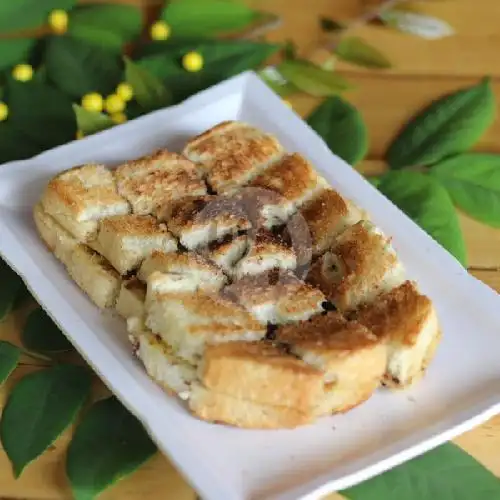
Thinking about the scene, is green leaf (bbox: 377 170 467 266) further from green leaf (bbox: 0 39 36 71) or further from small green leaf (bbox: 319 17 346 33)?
green leaf (bbox: 0 39 36 71)

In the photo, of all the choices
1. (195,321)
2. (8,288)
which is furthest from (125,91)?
(195,321)

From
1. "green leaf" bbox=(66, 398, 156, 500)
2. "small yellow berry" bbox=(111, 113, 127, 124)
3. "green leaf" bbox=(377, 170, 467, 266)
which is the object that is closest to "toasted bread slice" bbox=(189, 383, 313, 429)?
"green leaf" bbox=(66, 398, 156, 500)

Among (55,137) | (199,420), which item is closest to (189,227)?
(199,420)

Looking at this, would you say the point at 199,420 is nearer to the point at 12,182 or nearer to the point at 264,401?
the point at 264,401

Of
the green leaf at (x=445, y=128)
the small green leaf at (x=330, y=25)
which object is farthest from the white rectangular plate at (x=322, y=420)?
the small green leaf at (x=330, y=25)

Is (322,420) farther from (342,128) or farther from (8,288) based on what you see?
(342,128)

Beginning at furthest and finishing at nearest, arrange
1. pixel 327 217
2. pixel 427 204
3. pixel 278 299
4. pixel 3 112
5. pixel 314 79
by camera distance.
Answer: pixel 314 79
pixel 3 112
pixel 427 204
pixel 327 217
pixel 278 299

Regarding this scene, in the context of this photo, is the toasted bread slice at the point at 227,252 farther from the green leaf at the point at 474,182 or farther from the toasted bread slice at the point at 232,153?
the green leaf at the point at 474,182
